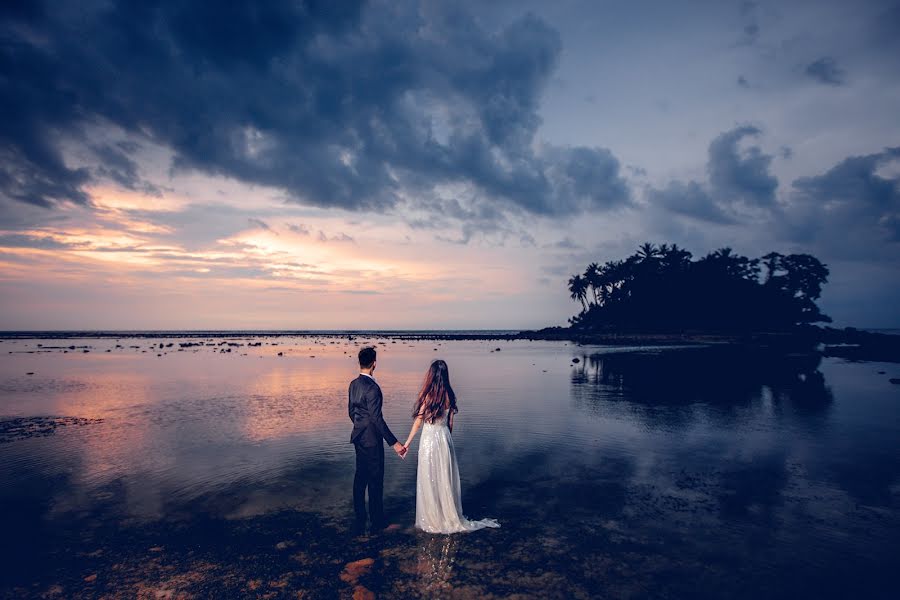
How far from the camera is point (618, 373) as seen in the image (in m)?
32.0

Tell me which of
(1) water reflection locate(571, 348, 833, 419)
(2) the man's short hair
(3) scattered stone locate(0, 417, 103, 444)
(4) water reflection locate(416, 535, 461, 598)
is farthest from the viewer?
(1) water reflection locate(571, 348, 833, 419)

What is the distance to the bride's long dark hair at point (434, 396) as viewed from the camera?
23.6ft

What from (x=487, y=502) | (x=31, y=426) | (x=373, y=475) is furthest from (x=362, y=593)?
(x=31, y=426)

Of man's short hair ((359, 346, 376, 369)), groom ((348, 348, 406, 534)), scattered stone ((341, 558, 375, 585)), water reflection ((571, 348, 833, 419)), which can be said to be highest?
man's short hair ((359, 346, 376, 369))

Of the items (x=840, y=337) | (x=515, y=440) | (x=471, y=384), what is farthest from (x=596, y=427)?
(x=840, y=337)

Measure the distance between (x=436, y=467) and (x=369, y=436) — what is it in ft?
3.82

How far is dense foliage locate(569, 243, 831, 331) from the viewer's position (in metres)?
86.8

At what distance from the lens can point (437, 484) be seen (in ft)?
24.1

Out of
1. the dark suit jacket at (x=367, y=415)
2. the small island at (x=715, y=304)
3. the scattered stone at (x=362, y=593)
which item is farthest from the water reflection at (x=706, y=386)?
the small island at (x=715, y=304)

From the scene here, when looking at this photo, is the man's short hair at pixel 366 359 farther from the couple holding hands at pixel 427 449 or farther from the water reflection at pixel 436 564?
the water reflection at pixel 436 564

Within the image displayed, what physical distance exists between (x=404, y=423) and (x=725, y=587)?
1108 cm

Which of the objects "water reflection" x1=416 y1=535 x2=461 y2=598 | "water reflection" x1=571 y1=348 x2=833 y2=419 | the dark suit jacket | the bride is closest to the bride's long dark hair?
the bride

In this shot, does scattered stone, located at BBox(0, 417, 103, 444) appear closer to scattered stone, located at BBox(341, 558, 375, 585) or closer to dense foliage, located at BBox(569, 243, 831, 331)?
scattered stone, located at BBox(341, 558, 375, 585)

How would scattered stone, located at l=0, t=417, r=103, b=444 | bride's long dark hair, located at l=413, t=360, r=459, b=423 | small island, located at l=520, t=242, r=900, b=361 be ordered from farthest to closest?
small island, located at l=520, t=242, r=900, b=361 → scattered stone, located at l=0, t=417, r=103, b=444 → bride's long dark hair, located at l=413, t=360, r=459, b=423
